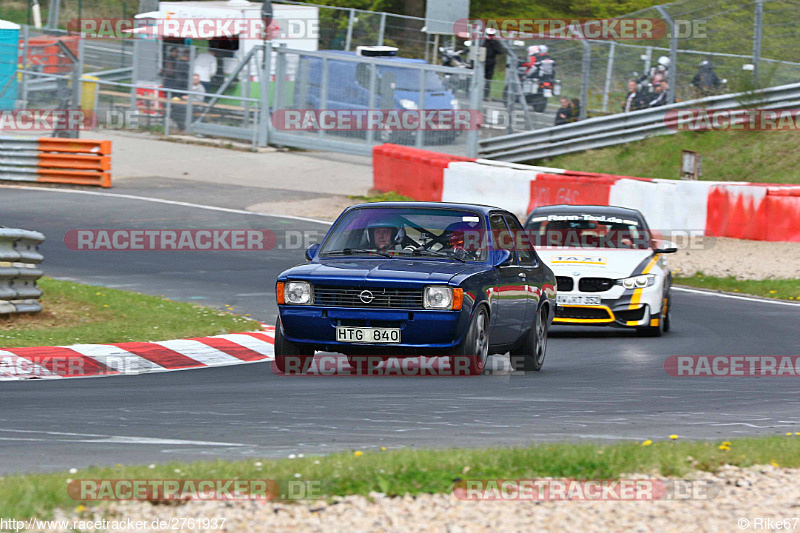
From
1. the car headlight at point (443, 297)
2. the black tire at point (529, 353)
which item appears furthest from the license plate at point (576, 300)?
the car headlight at point (443, 297)

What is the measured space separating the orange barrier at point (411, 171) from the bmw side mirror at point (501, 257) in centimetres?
1344

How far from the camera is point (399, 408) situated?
789 centimetres

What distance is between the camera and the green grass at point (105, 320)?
36.3 feet

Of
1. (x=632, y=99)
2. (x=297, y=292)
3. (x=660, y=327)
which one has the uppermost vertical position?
(x=632, y=99)

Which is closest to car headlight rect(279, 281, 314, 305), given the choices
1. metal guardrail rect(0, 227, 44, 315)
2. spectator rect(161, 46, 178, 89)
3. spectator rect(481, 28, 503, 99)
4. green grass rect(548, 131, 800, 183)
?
metal guardrail rect(0, 227, 44, 315)

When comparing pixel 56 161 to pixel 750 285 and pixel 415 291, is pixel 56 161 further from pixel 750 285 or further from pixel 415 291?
pixel 415 291

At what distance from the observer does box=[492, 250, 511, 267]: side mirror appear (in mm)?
9867

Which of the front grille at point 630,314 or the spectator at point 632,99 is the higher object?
the spectator at point 632,99

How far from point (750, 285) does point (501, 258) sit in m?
8.96

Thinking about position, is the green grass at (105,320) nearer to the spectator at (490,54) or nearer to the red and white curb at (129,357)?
the red and white curb at (129,357)

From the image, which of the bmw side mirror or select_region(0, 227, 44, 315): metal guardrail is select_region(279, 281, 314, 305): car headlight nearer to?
the bmw side mirror

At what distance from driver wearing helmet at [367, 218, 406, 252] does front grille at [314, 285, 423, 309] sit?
830 mm

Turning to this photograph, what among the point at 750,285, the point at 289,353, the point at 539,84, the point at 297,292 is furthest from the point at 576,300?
the point at 539,84

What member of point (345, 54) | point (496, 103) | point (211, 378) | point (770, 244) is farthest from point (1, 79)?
point (211, 378)
